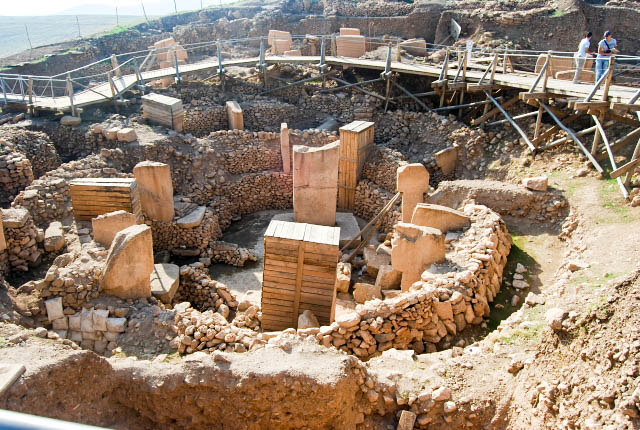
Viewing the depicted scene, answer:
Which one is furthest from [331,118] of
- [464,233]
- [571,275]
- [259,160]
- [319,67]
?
[571,275]

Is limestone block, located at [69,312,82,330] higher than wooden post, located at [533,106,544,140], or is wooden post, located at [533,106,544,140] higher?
wooden post, located at [533,106,544,140]

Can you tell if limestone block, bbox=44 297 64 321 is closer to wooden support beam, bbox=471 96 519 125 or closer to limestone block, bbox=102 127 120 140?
limestone block, bbox=102 127 120 140

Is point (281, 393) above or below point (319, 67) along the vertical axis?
below

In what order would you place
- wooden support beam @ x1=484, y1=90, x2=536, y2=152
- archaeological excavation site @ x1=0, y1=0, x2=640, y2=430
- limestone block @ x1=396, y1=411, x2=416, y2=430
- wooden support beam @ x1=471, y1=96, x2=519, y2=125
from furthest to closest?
wooden support beam @ x1=471, y1=96, x2=519, y2=125 → wooden support beam @ x1=484, y1=90, x2=536, y2=152 → limestone block @ x1=396, y1=411, x2=416, y2=430 → archaeological excavation site @ x1=0, y1=0, x2=640, y2=430

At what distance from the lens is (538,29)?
19641mm

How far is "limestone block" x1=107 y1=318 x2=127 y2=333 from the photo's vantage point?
23.6 feet

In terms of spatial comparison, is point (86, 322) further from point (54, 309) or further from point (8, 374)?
point (8, 374)

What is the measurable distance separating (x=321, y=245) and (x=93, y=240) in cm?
462

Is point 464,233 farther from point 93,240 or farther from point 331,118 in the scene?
point 331,118

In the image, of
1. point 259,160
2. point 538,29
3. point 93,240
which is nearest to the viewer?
point 93,240

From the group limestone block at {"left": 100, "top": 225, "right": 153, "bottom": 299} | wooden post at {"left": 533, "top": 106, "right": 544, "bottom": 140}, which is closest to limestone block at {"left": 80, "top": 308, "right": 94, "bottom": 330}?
limestone block at {"left": 100, "top": 225, "right": 153, "bottom": 299}

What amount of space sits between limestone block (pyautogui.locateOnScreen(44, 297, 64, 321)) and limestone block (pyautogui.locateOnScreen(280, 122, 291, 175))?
316 inches

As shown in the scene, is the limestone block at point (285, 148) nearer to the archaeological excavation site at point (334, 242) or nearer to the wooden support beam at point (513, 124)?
the archaeological excavation site at point (334, 242)

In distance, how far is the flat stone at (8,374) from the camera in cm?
411
